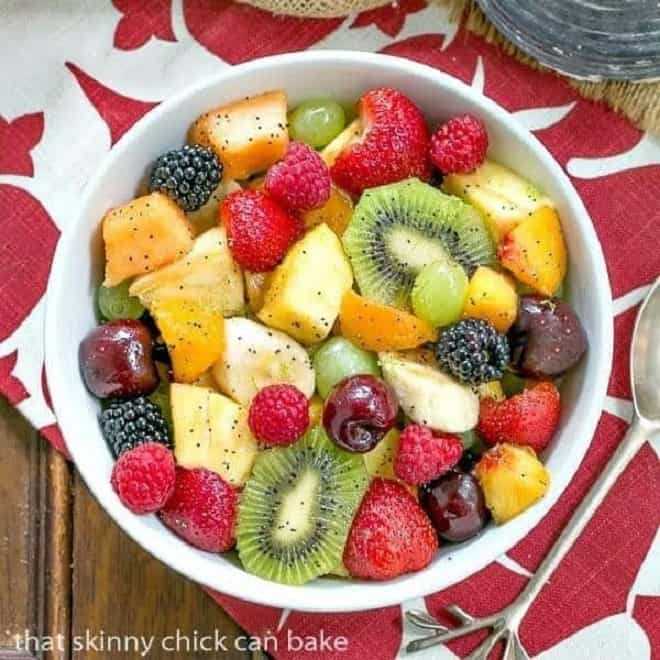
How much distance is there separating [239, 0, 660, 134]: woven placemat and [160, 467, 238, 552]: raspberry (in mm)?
416

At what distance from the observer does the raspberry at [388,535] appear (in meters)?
0.99

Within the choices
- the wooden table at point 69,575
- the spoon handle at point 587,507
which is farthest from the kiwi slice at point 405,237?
the wooden table at point 69,575

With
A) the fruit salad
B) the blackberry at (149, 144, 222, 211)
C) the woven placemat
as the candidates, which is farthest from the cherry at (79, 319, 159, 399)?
the woven placemat

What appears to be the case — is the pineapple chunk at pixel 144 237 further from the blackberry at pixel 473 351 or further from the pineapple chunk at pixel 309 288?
the blackberry at pixel 473 351

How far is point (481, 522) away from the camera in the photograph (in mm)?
1021

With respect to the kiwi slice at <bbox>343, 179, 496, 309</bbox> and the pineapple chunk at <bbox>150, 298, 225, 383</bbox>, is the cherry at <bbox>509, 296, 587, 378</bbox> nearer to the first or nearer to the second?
the kiwi slice at <bbox>343, 179, 496, 309</bbox>

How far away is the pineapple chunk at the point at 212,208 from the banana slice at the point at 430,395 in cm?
18

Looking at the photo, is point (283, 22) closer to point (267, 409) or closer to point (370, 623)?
point (267, 409)

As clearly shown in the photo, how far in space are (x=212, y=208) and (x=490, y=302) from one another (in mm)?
236

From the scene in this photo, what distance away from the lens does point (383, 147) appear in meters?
1.02

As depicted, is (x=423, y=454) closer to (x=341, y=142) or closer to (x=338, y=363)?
(x=338, y=363)

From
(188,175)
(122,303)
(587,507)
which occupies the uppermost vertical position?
(188,175)

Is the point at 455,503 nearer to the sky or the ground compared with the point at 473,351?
nearer to the ground

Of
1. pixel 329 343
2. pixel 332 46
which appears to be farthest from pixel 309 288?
pixel 332 46
